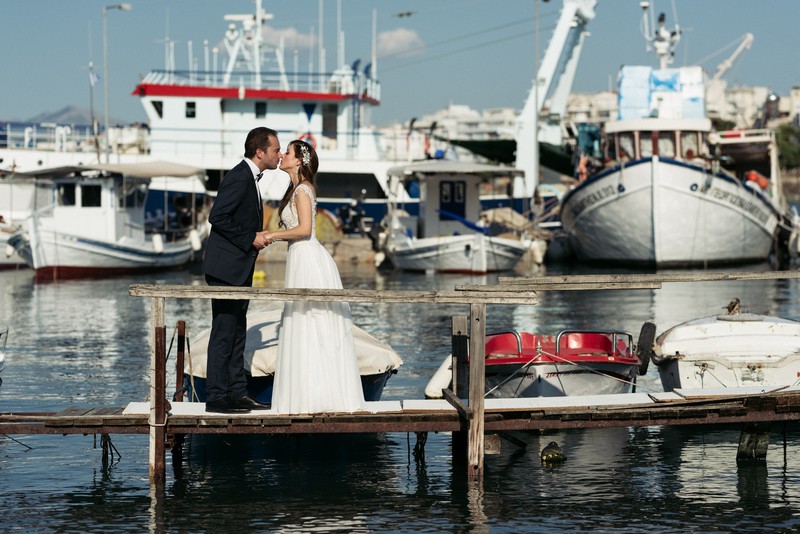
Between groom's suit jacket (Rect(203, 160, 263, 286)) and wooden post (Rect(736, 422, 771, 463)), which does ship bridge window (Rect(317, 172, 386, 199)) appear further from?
groom's suit jacket (Rect(203, 160, 263, 286))

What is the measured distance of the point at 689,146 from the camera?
36.5m

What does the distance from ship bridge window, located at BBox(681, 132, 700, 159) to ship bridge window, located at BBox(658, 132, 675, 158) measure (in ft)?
1.08

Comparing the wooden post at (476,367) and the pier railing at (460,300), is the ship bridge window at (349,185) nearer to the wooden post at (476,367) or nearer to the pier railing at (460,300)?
the pier railing at (460,300)

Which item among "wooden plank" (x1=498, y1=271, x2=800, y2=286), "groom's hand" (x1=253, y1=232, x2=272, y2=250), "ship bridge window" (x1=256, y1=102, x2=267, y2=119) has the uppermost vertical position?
"ship bridge window" (x1=256, y1=102, x2=267, y2=119)

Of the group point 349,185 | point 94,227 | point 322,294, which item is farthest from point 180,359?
point 349,185

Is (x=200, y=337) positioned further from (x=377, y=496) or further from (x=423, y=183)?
(x=423, y=183)

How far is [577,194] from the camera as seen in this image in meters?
37.4

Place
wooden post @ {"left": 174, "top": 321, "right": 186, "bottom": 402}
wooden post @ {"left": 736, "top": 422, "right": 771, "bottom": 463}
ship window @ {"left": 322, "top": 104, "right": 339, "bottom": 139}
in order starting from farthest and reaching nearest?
ship window @ {"left": 322, "top": 104, "right": 339, "bottom": 139}
wooden post @ {"left": 174, "top": 321, "right": 186, "bottom": 402}
wooden post @ {"left": 736, "top": 422, "right": 771, "bottom": 463}

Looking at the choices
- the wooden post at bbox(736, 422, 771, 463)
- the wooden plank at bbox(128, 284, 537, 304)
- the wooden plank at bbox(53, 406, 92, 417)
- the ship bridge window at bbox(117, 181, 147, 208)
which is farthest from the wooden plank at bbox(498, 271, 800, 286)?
the ship bridge window at bbox(117, 181, 147, 208)

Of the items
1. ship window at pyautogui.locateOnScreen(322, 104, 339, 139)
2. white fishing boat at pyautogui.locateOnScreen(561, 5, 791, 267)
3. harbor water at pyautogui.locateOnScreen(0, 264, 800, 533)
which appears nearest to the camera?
harbor water at pyautogui.locateOnScreen(0, 264, 800, 533)

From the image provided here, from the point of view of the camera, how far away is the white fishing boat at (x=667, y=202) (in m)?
34.9

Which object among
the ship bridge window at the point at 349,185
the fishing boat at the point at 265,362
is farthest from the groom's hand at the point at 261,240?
the ship bridge window at the point at 349,185

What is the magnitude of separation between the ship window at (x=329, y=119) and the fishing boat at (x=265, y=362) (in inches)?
1363

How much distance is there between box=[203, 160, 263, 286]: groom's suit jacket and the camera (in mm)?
8828
